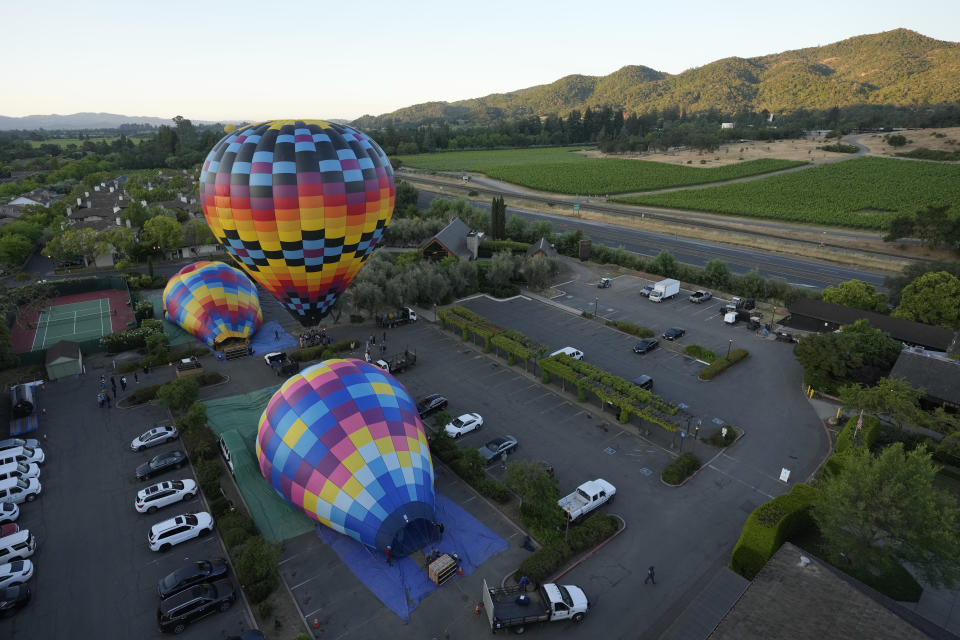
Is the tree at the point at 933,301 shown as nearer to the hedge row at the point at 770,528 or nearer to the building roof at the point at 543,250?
the hedge row at the point at 770,528

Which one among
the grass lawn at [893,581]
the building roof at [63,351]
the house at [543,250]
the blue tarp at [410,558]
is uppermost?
the house at [543,250]

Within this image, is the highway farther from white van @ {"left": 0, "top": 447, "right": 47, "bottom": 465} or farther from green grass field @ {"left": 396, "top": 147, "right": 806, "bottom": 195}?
white van @ {"left": 0, "top": 447, "right": 47, "bottom": 465}

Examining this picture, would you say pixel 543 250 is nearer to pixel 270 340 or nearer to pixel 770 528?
pixel 270 340

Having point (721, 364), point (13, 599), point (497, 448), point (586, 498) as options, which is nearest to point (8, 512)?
point (13, 599)

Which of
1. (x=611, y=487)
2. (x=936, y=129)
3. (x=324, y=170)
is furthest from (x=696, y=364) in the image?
(x=936, y=129)

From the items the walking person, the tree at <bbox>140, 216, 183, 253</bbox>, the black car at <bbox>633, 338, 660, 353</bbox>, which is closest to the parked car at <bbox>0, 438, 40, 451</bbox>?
the walking person

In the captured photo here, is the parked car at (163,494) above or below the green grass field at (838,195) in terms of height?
below

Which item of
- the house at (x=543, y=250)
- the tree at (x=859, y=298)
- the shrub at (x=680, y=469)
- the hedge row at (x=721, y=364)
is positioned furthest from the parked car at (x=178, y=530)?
the tree at (x=859, y=298)
